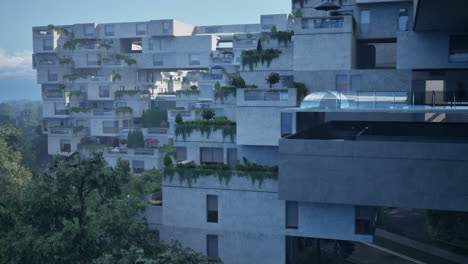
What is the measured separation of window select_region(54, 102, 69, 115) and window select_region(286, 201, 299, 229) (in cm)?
4787

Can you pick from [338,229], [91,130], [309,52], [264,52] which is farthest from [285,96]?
[91,130]

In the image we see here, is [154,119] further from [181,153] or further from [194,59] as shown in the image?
[181,153]

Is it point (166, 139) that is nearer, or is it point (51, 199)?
point (51, 199)

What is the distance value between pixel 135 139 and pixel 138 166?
3.85 metres

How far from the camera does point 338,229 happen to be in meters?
25.1

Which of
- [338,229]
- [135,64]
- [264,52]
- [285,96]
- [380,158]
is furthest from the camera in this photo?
[135,64]

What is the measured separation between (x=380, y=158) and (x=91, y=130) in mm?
49967

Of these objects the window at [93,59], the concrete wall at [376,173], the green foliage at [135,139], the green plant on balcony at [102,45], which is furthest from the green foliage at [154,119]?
the concrete wall at [376,173]

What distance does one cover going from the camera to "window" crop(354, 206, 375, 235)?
24922 mm

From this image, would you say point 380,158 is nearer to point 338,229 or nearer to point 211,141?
point 338,229

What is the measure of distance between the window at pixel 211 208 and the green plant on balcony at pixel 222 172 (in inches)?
46.9

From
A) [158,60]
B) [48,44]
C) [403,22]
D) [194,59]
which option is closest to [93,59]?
[48,44]

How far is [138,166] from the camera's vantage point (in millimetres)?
57531

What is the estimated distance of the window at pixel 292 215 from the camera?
25875mm
